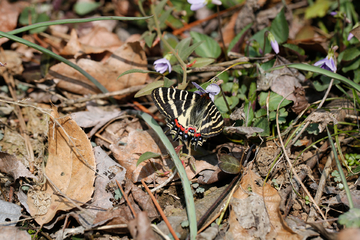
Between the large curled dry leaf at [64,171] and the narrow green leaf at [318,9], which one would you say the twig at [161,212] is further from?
the narrow green leaf at [318,9]

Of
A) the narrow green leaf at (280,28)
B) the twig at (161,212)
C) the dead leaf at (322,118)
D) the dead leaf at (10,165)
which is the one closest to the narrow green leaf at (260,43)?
the narrow green leaf at (280,28)

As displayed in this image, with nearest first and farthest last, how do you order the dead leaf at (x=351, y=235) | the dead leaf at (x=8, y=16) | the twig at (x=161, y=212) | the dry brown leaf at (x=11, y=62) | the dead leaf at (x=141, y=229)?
the dead leaf at (x=351, y=235), the dead leaf at (x=141, y=229), the twig at (x=161, y=212), the dry brown leaf at (x=11, y=62), the dead leaf at (x=8, y=16)

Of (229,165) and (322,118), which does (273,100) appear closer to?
(322,118)

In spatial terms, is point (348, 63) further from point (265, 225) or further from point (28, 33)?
point (28, 33)

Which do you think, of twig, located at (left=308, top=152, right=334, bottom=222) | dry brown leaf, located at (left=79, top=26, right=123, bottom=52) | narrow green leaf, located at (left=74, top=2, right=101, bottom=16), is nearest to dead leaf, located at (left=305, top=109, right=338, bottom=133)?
twig, located at (left=308, top=152, right=334, bottom=222)

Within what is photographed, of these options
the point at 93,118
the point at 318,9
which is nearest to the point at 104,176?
the point at 93,118

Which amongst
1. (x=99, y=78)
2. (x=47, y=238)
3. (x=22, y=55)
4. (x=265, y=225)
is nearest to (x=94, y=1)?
(x=22, y=55)
